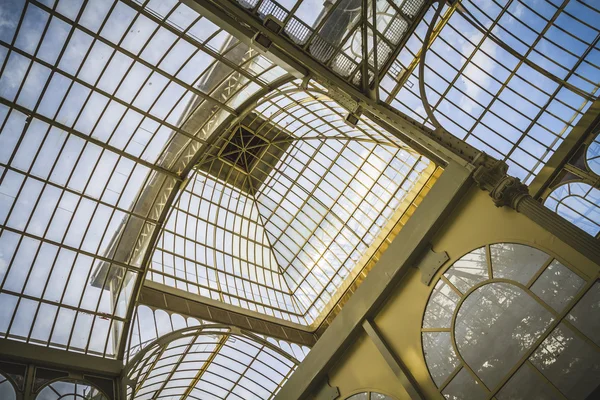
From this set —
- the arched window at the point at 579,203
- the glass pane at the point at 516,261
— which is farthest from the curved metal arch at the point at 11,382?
the arched window at the point at 579,203

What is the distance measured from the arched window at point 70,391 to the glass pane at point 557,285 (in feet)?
64.7

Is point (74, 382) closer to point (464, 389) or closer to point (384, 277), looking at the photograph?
point (384, 277)

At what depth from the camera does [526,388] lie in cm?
1420

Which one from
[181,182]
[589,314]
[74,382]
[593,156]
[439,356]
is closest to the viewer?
[589,314]

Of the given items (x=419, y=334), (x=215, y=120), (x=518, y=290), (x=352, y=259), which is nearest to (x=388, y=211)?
(x=352, y=259)

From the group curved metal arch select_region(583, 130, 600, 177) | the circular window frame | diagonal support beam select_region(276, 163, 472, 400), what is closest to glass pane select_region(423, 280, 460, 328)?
diagonal support beam select_region(276, 163, 472, 400)

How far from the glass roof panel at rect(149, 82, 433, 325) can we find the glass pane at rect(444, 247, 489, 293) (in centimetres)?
1691

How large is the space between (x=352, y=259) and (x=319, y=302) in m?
4.73

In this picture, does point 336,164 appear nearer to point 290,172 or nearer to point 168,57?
point 290,172

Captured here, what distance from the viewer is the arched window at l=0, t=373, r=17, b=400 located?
1967 centimetres

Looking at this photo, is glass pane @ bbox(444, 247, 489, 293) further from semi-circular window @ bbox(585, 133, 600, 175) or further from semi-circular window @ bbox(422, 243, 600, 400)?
semi-circular window @ bbox(585, 133, 600, 175)

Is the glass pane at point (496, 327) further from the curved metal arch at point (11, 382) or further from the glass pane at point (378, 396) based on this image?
the curved metal arch at point (11, 382)

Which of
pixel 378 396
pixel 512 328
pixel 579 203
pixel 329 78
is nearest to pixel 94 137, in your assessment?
pixel 329 78

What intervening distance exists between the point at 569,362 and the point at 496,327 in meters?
2.45
